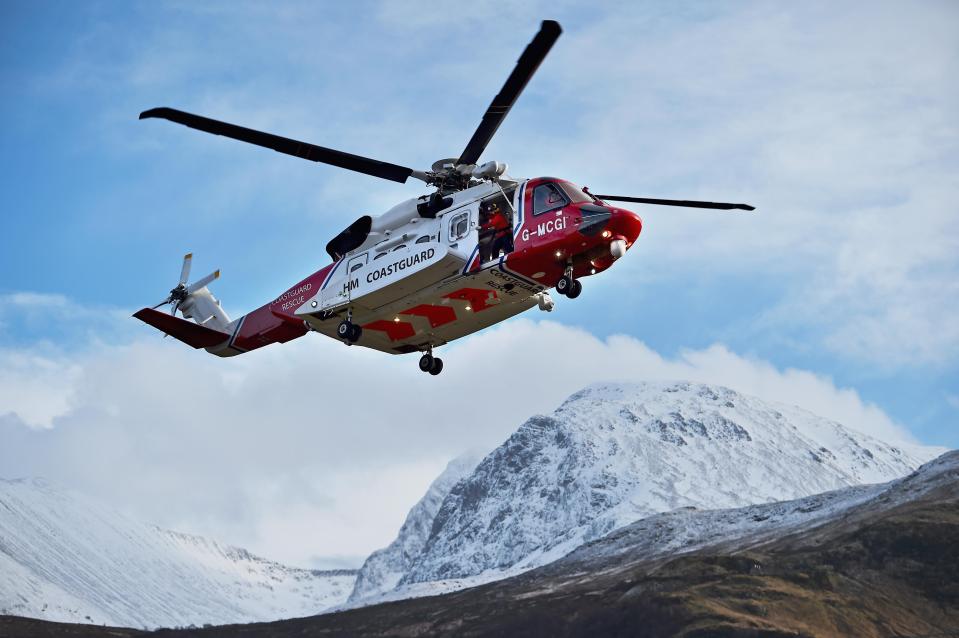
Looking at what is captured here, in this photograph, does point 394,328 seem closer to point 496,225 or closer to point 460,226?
point 460,226

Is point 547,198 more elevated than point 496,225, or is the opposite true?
point 547,198

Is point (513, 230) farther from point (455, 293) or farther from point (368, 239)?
point (368, 239)

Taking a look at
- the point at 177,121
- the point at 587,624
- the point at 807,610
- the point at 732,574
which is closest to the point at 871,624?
the point at 807,610

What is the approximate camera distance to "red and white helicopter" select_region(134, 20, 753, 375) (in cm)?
4359

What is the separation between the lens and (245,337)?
179ft

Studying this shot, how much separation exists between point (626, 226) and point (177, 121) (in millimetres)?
16379

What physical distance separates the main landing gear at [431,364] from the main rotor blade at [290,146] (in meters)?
8.76

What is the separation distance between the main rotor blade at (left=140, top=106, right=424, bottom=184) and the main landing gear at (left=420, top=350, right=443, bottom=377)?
8757 millimetres

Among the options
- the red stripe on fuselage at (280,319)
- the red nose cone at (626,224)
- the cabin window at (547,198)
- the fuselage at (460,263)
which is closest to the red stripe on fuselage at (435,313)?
the fuselage at (460,263)

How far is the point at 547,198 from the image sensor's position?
146ft

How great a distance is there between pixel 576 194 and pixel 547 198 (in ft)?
3.58

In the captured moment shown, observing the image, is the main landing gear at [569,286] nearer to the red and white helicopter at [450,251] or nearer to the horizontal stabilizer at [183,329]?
the red and white helicopter at [450,251]

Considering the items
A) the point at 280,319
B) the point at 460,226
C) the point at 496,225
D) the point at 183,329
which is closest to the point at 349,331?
the point at 280,319

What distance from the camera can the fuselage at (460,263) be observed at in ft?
144
